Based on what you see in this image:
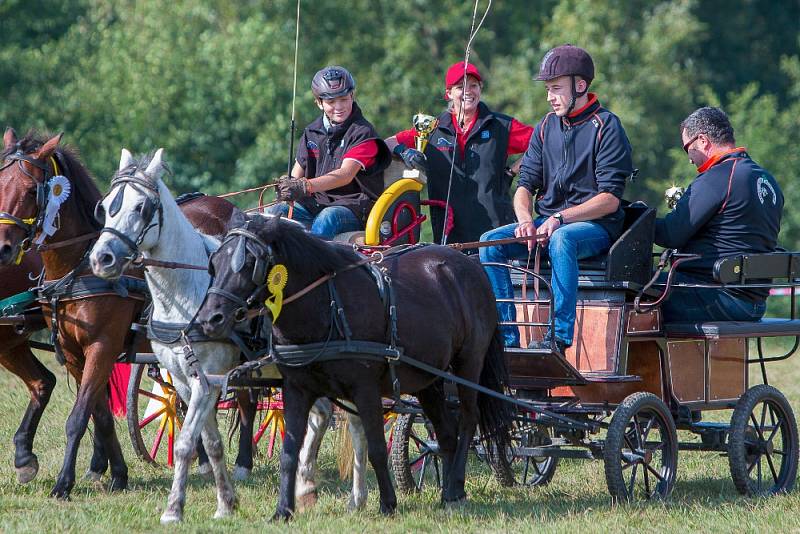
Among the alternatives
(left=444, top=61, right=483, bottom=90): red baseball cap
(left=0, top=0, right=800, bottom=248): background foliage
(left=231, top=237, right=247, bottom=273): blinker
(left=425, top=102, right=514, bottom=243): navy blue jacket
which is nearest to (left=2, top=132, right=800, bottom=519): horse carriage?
(left=231, top=237, right=247, bottom=273): blinker

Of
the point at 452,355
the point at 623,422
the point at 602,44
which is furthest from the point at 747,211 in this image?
the point at 602,44

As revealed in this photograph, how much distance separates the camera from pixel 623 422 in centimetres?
662

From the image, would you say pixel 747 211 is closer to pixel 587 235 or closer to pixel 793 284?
pixel 793 284

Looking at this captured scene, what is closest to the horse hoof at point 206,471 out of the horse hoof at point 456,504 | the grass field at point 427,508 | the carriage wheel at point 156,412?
the grass field at point 427,508

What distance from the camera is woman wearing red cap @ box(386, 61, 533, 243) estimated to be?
27.3 feet

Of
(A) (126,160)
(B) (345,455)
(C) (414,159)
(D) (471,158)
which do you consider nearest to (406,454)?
(B) (345,455)

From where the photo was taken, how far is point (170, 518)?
6.15 metres

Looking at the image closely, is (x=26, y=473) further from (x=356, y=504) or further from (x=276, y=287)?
(x=276, y=287)

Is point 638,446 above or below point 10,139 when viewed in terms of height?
below

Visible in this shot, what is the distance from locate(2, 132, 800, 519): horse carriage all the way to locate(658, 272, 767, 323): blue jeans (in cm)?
14

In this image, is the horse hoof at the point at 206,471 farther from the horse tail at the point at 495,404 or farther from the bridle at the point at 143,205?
the bridle at the point at 143,205

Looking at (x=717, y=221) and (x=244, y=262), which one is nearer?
(x=244, y=262)

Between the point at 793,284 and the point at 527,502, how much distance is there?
210 cm

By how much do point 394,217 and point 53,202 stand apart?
6.82 ft
